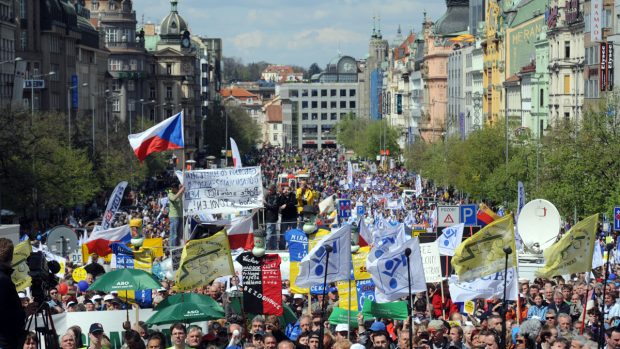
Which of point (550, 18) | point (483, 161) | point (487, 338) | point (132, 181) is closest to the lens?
point (487, 338)

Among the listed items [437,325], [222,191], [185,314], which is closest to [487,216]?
[222,191]

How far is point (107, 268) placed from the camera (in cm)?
3064

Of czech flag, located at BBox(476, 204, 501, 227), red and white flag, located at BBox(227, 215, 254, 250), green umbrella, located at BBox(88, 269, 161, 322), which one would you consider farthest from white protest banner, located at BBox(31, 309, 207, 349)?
czech flag, located at BBox(476, 204, 501, 227)

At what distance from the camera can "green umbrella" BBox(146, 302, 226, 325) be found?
65.8 ft

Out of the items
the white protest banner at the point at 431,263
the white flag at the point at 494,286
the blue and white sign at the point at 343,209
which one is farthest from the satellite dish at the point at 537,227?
the blue and white sign at the point at 343,209

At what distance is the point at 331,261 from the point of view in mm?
21469

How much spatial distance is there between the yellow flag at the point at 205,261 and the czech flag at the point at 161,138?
8.38m

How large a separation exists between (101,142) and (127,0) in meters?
62.4

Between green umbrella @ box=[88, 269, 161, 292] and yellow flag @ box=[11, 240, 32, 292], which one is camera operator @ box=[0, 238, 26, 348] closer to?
green umbrella @ box=[88, 269, 161, 292]

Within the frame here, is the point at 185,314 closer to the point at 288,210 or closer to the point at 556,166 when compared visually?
the point at 288,210

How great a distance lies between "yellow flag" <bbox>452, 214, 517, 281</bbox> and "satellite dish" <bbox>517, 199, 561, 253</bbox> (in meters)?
13.1

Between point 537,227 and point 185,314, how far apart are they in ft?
52.3

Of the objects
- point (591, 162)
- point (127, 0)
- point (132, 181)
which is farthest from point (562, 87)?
point (127, 0)

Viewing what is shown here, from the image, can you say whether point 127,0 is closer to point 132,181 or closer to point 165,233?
point 132,181
